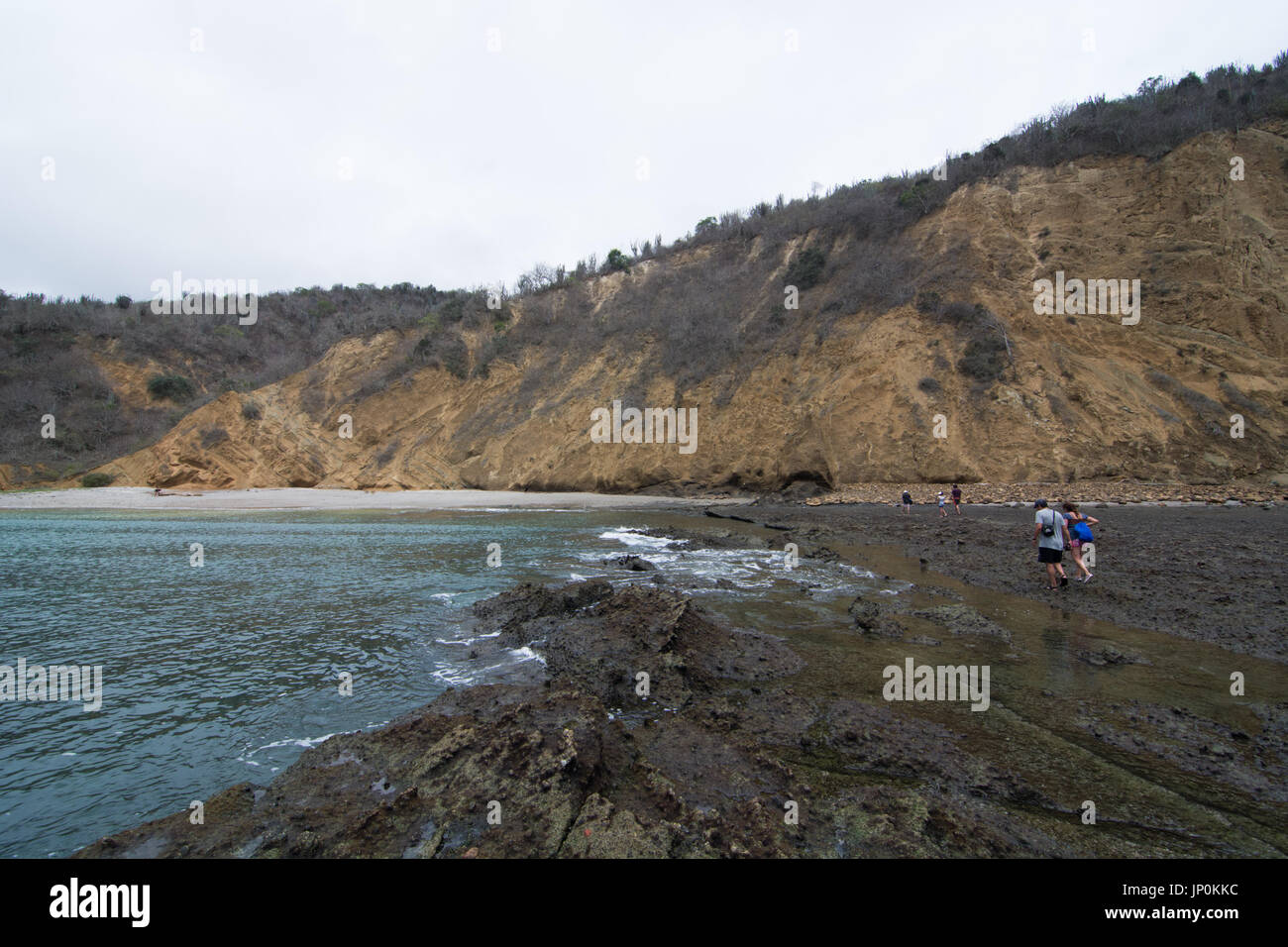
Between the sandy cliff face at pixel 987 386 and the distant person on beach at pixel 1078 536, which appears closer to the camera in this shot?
the distant person on beach at pixel 1078 536

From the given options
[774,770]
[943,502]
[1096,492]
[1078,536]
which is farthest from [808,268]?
[774,770]

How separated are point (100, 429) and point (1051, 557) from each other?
52.9 metres

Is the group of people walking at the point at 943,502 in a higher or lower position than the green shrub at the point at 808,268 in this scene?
lower

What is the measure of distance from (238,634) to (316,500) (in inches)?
1053

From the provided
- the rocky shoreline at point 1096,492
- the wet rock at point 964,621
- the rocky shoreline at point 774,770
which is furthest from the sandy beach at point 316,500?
the rocky shoreline at point 774,770

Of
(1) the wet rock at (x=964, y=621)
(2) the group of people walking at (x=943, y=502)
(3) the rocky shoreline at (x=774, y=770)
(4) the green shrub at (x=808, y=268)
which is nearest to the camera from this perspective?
(3) the rocky shoreline at (x=774, y=770)

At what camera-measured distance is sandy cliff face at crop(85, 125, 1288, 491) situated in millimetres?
22303

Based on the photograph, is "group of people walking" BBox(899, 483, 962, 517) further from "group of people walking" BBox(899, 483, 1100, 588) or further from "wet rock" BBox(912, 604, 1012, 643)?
"wet rock" BBox(912, 604, 1012, 643)

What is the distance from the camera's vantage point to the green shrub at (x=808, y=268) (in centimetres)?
3328

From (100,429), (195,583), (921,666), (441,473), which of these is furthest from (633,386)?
(100,429)

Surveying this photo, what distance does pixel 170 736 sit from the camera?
4910 mm

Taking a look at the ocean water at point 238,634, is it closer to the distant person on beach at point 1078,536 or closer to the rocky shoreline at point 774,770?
the rocky shoreline at point 774,770

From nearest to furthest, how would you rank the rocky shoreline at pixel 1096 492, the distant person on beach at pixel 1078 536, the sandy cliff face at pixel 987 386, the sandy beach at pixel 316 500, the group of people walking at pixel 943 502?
the distant person on beach at pixel 1078 536, the rocky shoreline at pixel 1096 492, the group of people walking at pixel 943 502, the sandy cliff face at pixel 987 386, the sandy beach at pixel 316 500

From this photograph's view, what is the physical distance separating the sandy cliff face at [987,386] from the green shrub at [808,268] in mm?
1333
